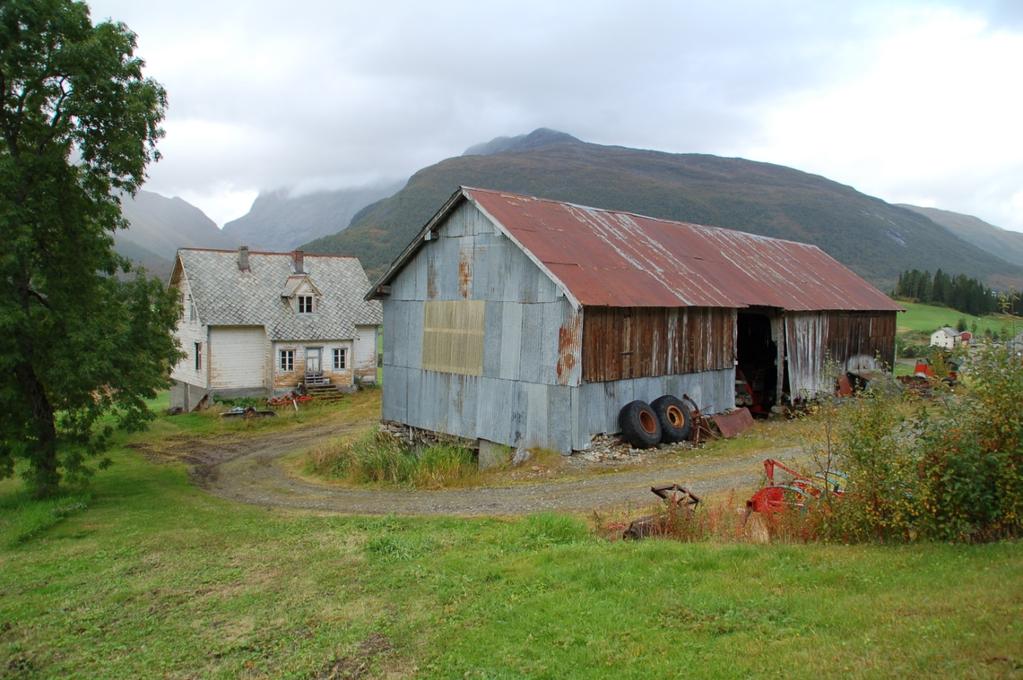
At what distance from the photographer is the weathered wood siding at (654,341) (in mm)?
18266

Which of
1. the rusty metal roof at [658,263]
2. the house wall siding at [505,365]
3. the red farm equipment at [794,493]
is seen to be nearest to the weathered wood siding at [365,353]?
the house wall siding at [505,365]

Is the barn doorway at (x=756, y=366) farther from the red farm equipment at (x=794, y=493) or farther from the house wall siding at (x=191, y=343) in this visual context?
the house wall siding at (x=191, y=343)

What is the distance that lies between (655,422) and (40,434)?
1523 cm

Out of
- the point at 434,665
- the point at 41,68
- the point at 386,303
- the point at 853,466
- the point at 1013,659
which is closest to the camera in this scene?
the point at 1013,659

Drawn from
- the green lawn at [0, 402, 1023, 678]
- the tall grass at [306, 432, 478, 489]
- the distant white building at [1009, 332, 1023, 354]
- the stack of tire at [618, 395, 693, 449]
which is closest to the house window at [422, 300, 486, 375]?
the tall grass at [306, 432, 478, 489]

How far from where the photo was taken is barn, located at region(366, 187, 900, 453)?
18375 millimetres

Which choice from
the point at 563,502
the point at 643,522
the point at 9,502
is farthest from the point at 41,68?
the point at 643,522

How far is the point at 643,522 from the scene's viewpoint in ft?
32.9

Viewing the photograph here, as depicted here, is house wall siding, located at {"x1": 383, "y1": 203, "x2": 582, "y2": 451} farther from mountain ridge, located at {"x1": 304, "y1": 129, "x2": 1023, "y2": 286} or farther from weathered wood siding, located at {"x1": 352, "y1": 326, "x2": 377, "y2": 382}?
mountain ridge, located at {"x1": 304, "y1": 129, "x2": 1023, "y2": 286}

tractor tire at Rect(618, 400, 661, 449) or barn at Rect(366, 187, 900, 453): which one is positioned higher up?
barn at Rect(366, 187, 900, 453)

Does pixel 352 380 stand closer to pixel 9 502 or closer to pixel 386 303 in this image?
pixel 386 303

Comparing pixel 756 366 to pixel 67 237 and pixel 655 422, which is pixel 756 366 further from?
pixel 67 237

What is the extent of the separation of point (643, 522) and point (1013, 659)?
536 centimetres

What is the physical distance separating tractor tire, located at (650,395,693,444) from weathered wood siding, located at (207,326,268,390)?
23.9 m
